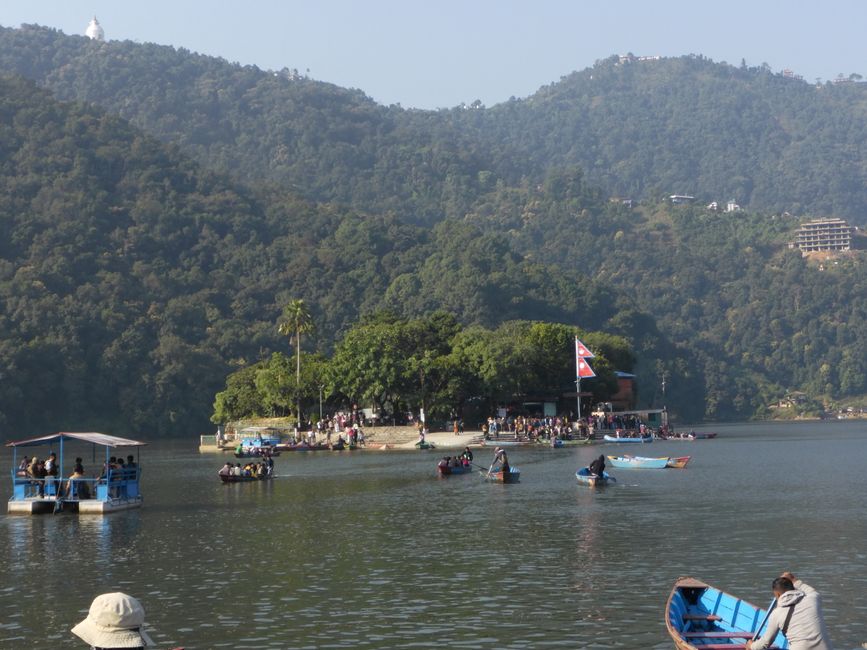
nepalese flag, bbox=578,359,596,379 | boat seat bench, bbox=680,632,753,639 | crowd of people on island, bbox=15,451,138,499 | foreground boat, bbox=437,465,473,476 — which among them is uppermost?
nepalese flag, bbox=578,359,596,379

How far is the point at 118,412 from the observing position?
17512 centimetres

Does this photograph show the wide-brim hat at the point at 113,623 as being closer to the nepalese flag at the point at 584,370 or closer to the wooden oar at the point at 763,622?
the wooden oar at the point at 763,622

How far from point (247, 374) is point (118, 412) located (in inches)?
1355

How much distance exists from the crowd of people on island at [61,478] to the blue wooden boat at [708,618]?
3444cm

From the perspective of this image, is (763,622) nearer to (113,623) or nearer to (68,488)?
(113,623)

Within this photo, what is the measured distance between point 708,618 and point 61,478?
37.4m

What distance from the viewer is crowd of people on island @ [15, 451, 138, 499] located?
55062 millimetres

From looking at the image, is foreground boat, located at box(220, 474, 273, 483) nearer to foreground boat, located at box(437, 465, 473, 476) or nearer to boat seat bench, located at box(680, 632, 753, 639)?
foreground boat, located at box(437, 465, 473, 476)

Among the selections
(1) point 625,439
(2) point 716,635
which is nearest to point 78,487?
(2) point 716,635

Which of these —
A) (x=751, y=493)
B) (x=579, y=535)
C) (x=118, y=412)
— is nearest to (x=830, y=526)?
(x=579, y=535)

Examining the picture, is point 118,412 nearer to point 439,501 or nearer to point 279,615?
point 439,501

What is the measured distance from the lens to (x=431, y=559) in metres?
39.2

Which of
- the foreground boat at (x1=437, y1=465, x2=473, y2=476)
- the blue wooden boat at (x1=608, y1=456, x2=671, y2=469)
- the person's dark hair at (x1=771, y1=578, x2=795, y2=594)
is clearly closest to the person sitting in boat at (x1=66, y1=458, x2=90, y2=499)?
the foreground boat at (x1=437, y1=465, x2=473, y2=476)

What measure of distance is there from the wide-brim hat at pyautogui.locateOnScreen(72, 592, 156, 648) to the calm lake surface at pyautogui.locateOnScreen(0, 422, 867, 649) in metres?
8.38
